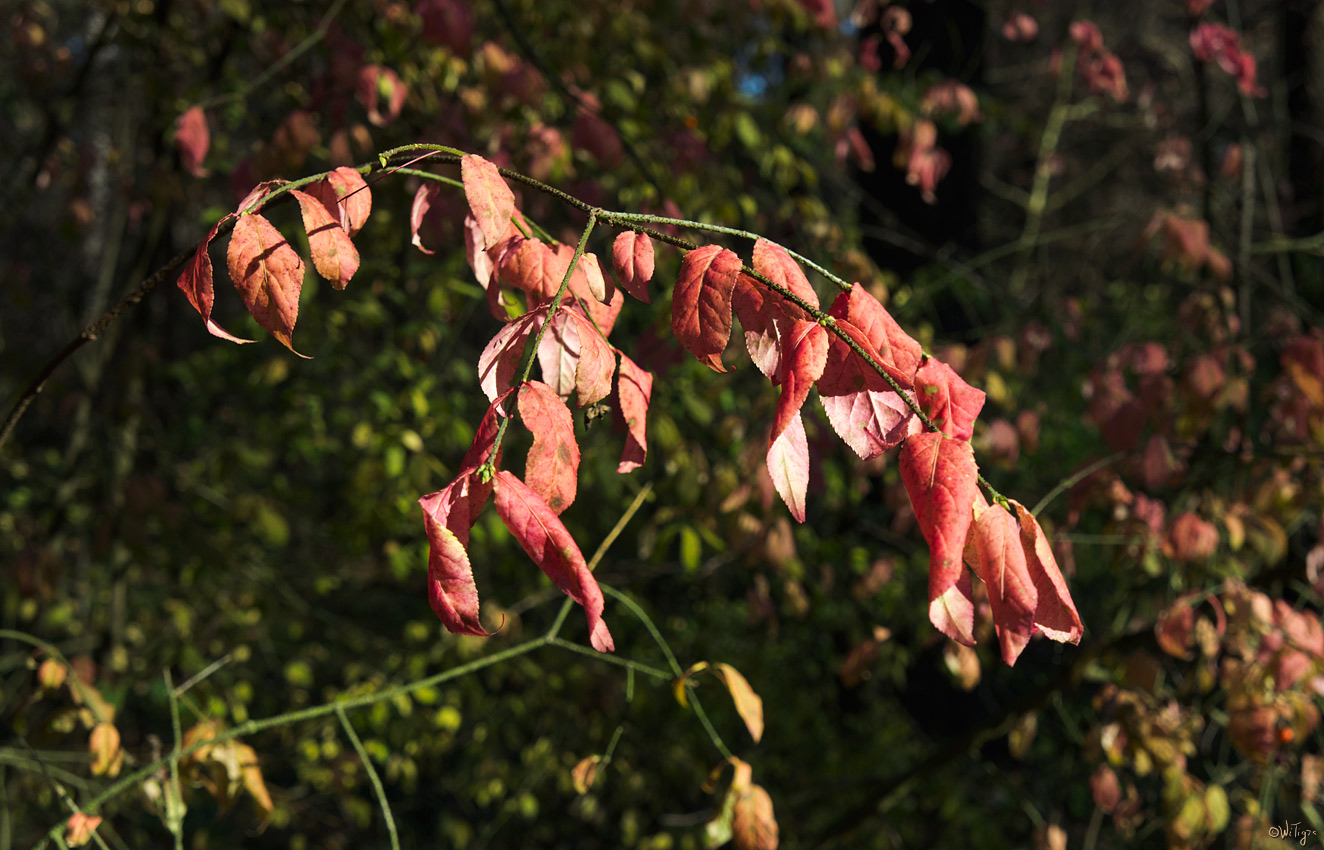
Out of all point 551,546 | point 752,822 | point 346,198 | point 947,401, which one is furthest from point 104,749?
point 947,401

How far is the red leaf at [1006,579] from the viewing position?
736 millimetres

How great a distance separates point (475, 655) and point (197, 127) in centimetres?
164

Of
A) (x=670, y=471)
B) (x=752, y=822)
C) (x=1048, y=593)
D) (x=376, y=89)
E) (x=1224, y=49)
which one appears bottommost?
→ (x=670, y=471)

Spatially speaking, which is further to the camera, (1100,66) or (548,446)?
(1100,66)

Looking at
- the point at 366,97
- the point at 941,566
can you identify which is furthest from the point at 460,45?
the point at 941,566

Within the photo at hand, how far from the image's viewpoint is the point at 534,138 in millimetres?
2412

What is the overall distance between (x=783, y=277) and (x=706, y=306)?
8cm

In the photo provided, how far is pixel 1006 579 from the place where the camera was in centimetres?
74

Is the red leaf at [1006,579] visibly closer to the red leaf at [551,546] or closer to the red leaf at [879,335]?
the red leaf at [879,335]

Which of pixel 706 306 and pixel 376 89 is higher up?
pixel 706 306

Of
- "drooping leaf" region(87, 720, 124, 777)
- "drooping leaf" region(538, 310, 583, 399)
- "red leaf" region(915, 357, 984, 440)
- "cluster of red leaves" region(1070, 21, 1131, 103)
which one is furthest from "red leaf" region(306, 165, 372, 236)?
"cluster of red leaves" region(1070, 21, 1131, 103)

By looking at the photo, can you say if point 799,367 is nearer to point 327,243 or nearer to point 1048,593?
point 1048,593

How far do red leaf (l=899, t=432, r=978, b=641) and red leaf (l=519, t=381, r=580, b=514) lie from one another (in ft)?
0.87

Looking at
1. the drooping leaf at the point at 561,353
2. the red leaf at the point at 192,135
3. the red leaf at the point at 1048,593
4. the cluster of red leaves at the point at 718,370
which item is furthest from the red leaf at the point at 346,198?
the red leaf at the point at 192,135
